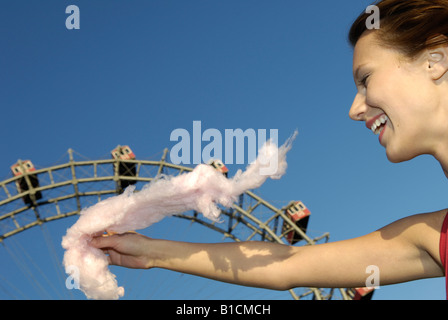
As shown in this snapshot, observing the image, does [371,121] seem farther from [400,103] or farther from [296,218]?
[296,218]

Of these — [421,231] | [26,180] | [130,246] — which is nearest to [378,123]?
[421,231]

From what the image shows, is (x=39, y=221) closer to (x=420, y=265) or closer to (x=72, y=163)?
(x=72, y=163)

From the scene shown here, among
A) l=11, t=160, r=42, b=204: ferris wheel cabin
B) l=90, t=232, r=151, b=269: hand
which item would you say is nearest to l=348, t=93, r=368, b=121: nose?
l=90, t=232, r=151, b=269: hand

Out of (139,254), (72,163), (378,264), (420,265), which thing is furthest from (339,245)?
(72,163)

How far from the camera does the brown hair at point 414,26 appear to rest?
1.64 metres

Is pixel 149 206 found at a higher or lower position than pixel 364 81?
lower

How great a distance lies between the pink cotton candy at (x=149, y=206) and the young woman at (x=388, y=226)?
96 mm

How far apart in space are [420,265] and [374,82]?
2.72 ft

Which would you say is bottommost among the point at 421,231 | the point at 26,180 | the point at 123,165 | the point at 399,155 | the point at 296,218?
the point at 421,231

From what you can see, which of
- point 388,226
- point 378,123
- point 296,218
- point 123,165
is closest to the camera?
point 378,123

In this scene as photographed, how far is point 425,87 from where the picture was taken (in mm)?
1593

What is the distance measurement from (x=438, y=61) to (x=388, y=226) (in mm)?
758

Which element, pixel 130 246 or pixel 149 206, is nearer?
pixel 149 206

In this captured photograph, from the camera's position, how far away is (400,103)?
1.58m
